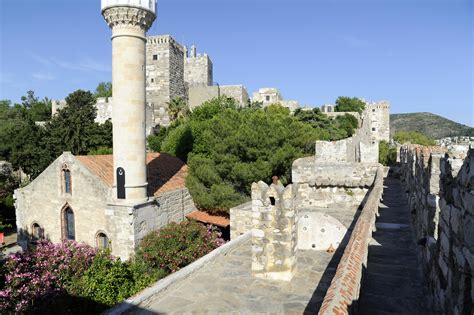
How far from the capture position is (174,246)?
1378cm

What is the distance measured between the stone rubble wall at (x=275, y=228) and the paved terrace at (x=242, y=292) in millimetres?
360

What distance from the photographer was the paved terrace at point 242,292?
6.53 m

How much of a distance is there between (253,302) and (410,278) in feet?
9.82

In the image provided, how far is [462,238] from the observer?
2.89m

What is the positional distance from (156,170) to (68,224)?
5356 millimetres

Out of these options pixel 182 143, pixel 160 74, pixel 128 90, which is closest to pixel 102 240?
pixel 128 90

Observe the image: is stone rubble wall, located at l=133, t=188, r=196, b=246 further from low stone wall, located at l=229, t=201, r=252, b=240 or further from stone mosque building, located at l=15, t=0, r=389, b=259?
low stone wall, located at l=229, t=201, r=252, b=240

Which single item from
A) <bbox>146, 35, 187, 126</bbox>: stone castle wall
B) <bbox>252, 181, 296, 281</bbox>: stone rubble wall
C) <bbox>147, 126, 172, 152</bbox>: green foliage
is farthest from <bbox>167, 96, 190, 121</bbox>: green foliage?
<bbox>252, 181, 296, 281</bbox>: stone rubble wall

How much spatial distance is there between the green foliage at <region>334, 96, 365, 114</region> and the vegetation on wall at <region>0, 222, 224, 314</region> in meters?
46.4

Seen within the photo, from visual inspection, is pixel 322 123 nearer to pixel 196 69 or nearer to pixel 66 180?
pixel 196 69

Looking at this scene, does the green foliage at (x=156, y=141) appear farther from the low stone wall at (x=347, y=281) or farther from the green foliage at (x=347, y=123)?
the low stone wall at (x=347, y=281)

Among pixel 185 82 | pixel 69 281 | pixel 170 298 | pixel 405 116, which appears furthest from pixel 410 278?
pixel 405 116

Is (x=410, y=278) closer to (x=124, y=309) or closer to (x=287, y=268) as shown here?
(x=287, y=268)

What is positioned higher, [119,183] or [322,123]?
[322,123]
